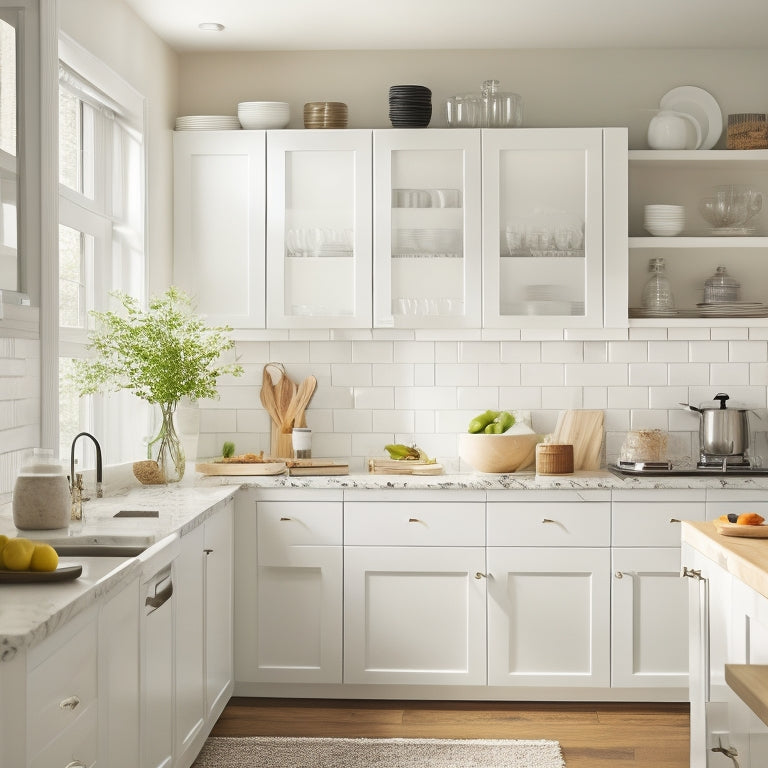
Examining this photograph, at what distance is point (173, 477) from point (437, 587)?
1.13 metres

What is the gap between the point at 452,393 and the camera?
170 inches

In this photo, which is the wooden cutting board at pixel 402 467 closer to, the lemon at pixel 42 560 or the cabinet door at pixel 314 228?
the cabinet door at pixel 314 228

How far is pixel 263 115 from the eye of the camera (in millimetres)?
4129

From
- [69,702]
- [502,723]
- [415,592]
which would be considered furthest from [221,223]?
[69,702]

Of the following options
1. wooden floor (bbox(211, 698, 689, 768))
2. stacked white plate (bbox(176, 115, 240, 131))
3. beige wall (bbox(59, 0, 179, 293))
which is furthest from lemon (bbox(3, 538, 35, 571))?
stacked white plate (bbox(176, 115, 240, 131))

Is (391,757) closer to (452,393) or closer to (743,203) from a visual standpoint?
(452,393)

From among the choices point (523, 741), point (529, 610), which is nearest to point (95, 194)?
point (529, 610)

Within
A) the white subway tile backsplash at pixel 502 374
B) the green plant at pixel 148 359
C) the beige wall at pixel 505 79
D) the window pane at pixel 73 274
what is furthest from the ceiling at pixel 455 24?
the white subway tile backsplash at pixel 502 374

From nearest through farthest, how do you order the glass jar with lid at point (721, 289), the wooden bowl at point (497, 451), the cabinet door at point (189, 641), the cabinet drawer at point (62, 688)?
the cabinet drawer at point (62, 688)
the cabinet door at point (189, 641)
the wooden bowl at point (497, 451)
the glass jar with lid at point (721, 289)

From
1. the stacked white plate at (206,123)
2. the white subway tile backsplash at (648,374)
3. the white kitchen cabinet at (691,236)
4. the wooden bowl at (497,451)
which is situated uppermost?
the stacked white plate at (206,123)

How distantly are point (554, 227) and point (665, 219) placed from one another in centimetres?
52

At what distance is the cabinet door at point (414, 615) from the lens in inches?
145

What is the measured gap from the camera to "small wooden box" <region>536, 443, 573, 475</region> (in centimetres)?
383

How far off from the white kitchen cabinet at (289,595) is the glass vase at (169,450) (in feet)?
0.93
